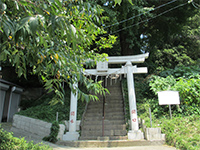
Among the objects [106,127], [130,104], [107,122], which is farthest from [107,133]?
[130,104]

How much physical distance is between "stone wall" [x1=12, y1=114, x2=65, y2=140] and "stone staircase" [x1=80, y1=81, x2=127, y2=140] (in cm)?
119

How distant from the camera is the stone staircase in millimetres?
6355

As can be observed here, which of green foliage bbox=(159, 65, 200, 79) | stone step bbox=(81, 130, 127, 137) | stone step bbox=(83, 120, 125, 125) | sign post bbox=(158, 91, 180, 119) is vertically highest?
green foliage bbox=(159, 65, 200, 79)

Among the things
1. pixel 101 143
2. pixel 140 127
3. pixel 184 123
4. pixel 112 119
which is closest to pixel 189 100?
pixel 184 123

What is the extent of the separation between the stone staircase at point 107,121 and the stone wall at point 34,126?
119 cm

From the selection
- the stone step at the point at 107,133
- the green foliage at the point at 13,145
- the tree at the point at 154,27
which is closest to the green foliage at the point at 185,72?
the tree at the point at 154,27

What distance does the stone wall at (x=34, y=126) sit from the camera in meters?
6.31

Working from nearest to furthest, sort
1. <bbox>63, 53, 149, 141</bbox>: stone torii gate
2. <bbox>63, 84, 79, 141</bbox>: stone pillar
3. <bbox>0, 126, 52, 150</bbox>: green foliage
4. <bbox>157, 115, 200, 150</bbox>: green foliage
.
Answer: <bbox>0, 126, 52, 150</bbox>: green foliage, <bbox>157, 115, 200, 150</bbox>: green foliage, <bbox>63, 53, 149, 141</bbox>: stone torii gate, <bbox>63, 84, 79, 141</bbox>: stone pillar

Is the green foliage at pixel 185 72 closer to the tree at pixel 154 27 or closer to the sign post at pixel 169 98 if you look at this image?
the tree at pixel 154 27

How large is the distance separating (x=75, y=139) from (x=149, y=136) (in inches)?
113

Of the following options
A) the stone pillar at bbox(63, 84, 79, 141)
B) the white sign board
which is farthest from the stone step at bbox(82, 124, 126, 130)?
the white sign board

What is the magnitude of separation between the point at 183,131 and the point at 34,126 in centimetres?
598

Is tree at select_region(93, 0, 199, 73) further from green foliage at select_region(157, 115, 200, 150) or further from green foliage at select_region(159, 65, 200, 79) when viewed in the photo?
green foliage at select_region(157, 115, 200, 150)

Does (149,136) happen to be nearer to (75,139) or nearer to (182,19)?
(75,139)
